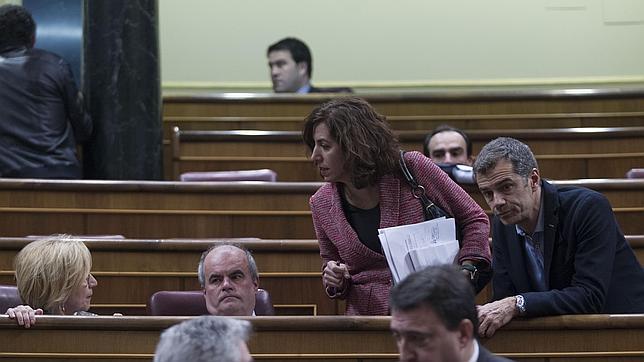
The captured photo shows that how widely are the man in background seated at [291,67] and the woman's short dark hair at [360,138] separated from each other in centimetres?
302

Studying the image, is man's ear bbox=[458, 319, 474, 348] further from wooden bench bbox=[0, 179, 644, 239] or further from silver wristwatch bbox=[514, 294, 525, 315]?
wooden bench bbox=[0, 179, 644, 239]

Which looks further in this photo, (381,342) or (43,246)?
(43,246)

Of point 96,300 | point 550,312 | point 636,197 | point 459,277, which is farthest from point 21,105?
point 459,277

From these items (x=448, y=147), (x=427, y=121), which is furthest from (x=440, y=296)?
(x=427, y=121)

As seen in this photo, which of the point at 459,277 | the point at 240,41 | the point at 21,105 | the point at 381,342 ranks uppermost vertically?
the point at 240,41

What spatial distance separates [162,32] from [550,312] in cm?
509

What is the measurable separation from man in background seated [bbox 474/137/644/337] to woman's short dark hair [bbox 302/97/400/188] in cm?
23

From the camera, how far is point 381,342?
289 centimetres

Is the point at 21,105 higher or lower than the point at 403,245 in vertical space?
higher

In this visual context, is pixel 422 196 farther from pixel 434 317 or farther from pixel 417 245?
pixel 434 317

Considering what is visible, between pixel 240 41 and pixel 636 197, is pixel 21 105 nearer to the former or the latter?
pixel 636 197

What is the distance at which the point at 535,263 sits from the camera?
292cm

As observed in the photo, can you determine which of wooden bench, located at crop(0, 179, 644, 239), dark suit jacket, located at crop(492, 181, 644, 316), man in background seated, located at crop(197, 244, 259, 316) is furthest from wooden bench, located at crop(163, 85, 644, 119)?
dark suit jacket, located at crop(492, 181, 644, 316)

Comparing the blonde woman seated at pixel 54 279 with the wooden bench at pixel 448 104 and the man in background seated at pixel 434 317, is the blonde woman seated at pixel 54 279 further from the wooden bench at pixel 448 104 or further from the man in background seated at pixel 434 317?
the wooden bench at pixel 448 104
